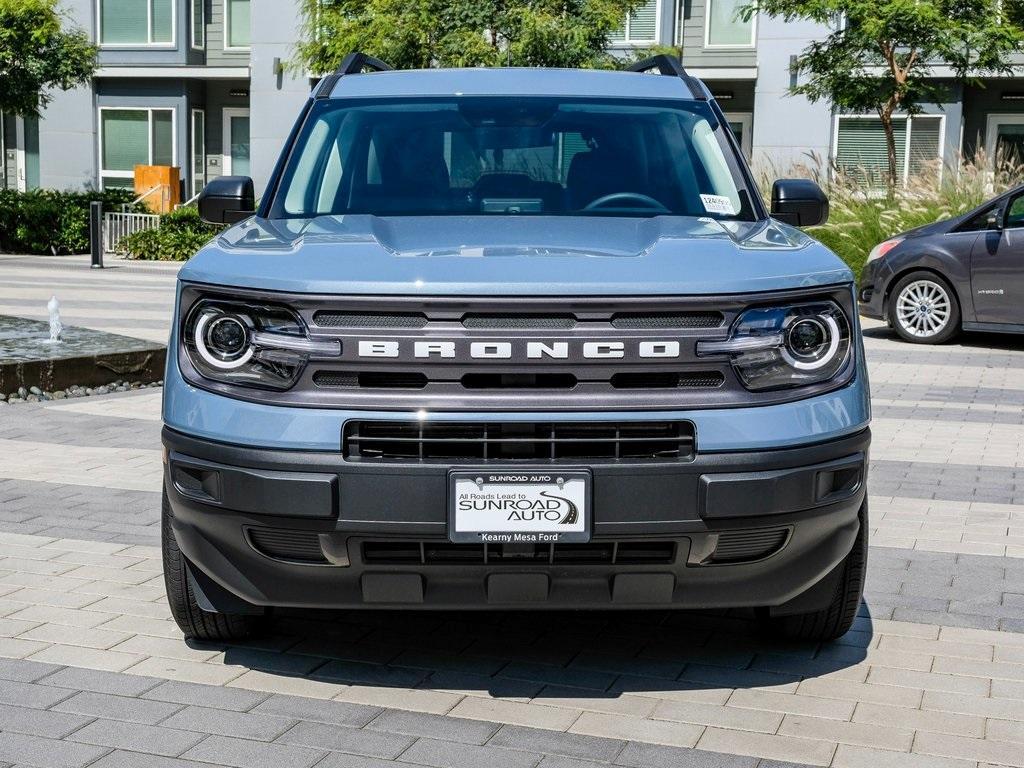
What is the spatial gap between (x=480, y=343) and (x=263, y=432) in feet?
2.03

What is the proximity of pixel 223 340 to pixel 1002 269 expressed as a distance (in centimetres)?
1105

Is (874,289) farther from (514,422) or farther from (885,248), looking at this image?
(514,422)

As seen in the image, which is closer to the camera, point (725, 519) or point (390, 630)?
point (725, 519)

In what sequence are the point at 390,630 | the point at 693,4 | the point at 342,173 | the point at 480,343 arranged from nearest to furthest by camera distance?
the point at 480,343 → the point at 390,630 → the point at 342,173 → the point at 693,4

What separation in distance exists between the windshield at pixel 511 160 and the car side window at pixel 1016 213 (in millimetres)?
8941

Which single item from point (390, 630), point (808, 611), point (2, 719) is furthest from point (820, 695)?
point (2, 719)

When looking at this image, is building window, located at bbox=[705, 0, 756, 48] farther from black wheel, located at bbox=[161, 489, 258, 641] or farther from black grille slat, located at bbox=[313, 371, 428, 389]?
black grille slat, located at bbox=[313, 371, 428, 389]

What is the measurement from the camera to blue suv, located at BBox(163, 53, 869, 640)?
12.2ft

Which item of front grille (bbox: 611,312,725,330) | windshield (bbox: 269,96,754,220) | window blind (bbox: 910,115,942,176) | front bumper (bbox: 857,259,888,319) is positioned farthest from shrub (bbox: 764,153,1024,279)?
front grille (bbox: 611,312,725,330)

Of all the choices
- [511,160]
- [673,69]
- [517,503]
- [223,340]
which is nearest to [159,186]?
[673,69]

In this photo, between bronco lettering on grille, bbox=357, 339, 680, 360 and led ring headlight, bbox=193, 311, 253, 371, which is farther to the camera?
led ring headlight, bbox=193, 311, 253, 371

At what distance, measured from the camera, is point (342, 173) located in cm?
521

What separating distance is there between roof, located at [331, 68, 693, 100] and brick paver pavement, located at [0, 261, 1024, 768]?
199 cm

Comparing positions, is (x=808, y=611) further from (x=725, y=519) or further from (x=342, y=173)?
(x=342, y=173)
